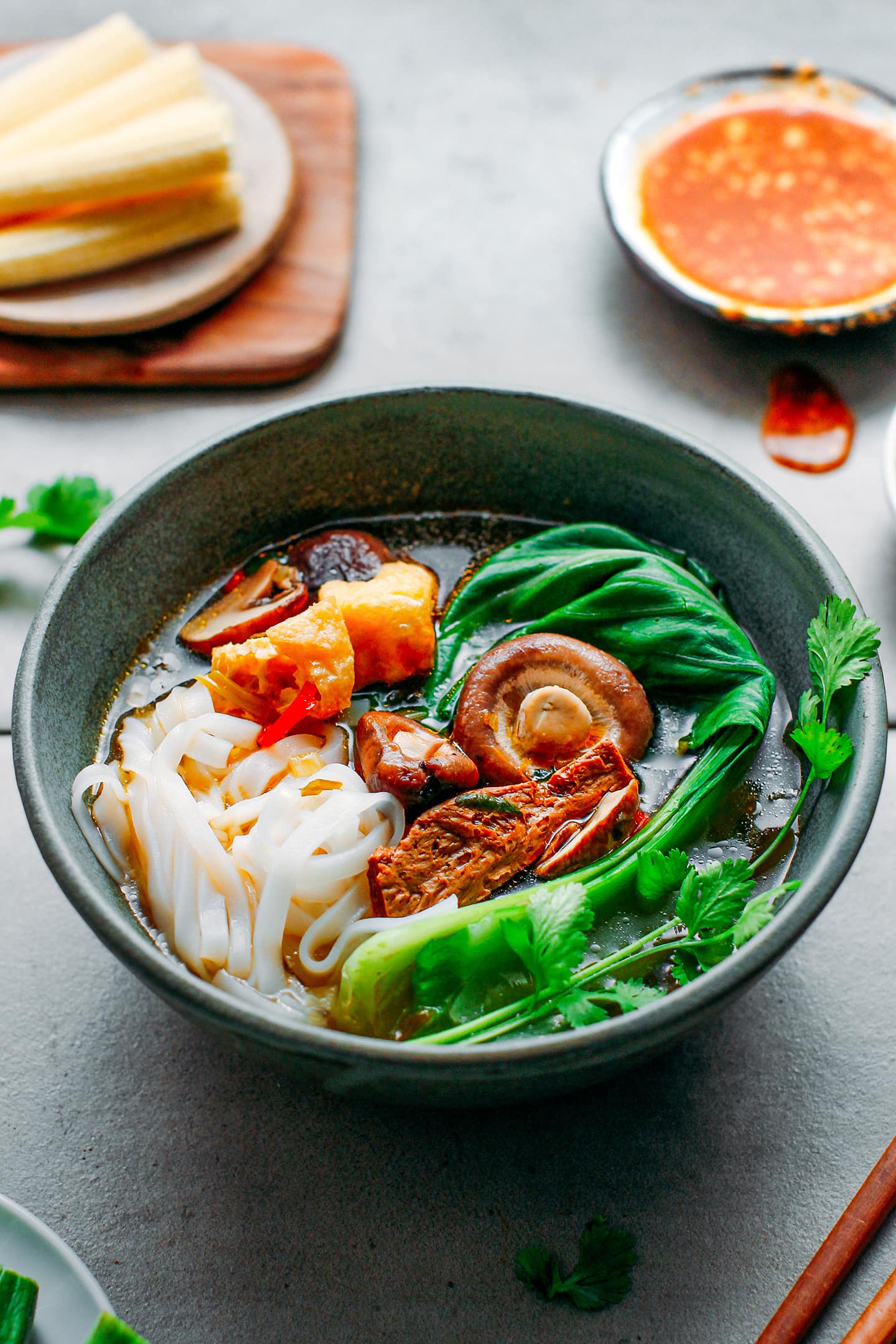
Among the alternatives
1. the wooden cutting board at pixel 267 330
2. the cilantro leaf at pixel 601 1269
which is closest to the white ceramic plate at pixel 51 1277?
the cilantro leaf at pixel 601 1269

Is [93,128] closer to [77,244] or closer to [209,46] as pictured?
[77,244]

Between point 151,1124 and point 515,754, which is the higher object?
point 515,754

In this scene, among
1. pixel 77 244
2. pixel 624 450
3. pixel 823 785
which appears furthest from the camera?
pixel 77 244

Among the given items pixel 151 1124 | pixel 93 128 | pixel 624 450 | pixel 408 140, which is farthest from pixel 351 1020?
pixel 408 140

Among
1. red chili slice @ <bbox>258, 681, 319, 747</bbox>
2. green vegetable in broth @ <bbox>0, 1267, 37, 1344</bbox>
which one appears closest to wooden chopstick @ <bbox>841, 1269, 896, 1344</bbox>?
green vegetable in broth @ <bbox>0, 1267, 37, 1344</bbox>

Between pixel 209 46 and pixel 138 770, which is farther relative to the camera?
pixel 209 46

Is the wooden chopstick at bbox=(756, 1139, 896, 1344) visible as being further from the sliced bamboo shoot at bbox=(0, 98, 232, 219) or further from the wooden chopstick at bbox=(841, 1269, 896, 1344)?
the sliced bamboo shoot at bbox=(0, 98, 232, 219)
